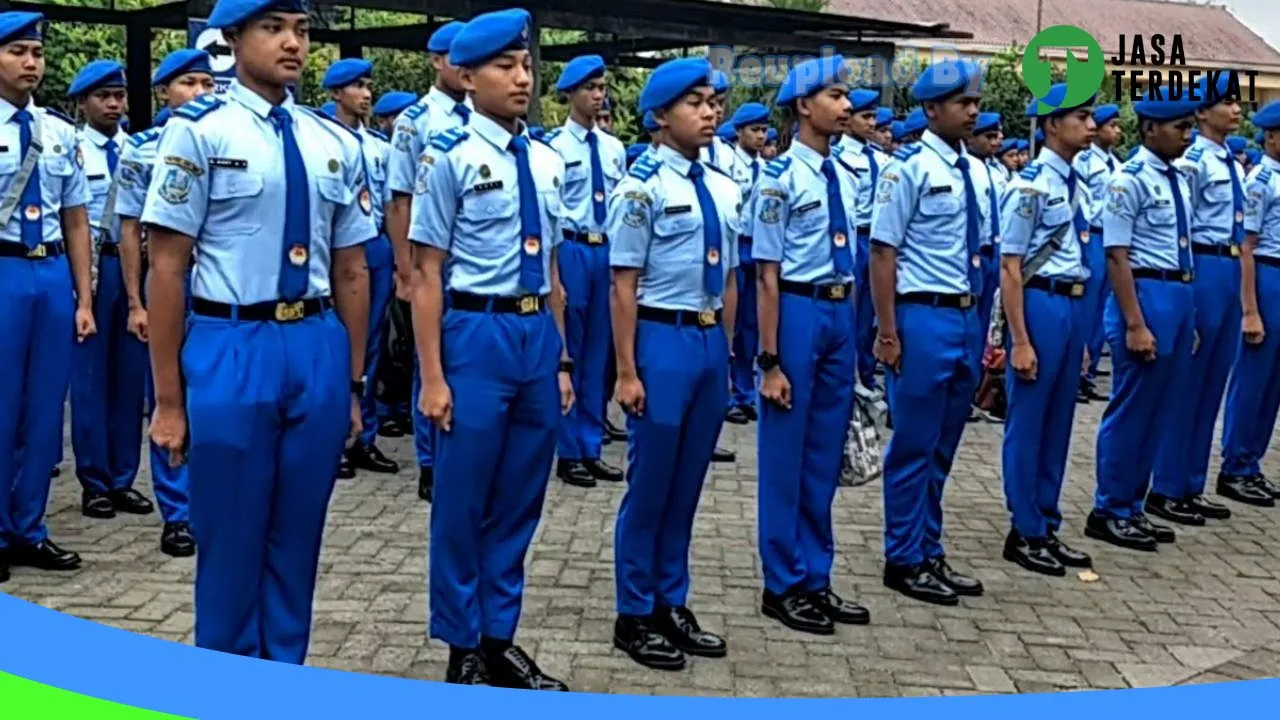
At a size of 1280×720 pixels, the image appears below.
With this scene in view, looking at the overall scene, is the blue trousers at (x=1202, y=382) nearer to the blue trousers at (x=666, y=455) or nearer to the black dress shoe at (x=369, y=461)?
the blue trousers at (x=666, y=455)

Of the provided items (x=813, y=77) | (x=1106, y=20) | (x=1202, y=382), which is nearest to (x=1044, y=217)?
(x=813, y=77)

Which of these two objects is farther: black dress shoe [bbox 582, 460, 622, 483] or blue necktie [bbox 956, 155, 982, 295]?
black dress shoe [bbox 582, 460, 622, 483]

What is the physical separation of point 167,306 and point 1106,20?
3219 cm

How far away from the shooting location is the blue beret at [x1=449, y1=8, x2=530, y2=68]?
13.1ft

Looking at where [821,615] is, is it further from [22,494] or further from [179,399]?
[22,494]

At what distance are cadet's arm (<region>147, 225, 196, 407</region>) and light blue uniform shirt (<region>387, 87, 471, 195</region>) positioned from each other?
9.08ft

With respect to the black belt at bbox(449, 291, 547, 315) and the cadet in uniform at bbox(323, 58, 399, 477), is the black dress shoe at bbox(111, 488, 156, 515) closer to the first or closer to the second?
the cadet in uniform at bbox(323, 58, 399, 477)

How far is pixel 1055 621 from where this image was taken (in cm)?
523

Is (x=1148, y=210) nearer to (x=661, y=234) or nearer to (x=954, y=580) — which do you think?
(x=954, y=580)

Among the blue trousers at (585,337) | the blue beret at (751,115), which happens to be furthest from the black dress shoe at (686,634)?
the blue beret at (751,115)

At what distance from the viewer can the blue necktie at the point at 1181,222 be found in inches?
251

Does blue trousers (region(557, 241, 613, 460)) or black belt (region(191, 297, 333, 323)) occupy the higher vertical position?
black belt (region(191, 297, 333, 323))

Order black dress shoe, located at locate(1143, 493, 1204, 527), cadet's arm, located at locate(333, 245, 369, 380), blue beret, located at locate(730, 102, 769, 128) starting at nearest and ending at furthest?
1. cadet's arm, located at locate(333, 245, 369, 380)
2. black dress shoe, located at locate(1143, 493, 1204, 527)
3. blue beret, located at locate(730, 102, 769, 128)

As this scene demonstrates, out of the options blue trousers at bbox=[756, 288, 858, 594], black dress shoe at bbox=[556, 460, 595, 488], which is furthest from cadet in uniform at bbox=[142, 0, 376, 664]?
black dress shoe at bbox=[556, 460, 595, 488]
